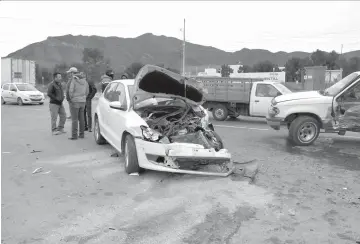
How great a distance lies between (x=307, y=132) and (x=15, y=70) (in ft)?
109

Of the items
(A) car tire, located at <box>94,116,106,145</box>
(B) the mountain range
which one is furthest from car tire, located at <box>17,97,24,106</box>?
(B) the mountain range

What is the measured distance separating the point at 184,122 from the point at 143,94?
95 centimetres

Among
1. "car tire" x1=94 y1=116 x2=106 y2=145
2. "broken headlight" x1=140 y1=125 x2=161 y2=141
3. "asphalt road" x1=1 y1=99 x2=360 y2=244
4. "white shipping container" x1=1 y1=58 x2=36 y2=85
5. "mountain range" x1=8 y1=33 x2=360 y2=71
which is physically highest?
"mountain range" x1=8 y1=33 x2=360 y2=71

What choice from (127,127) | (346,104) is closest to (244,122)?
(346,104)

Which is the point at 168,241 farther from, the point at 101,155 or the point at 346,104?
the point at 346,104

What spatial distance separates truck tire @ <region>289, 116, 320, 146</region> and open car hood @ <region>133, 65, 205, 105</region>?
9.58 feet

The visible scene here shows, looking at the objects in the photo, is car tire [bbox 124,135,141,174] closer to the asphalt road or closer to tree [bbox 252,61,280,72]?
the asphalt road

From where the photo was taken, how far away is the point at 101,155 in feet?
24.7

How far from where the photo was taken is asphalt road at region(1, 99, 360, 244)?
151 inches

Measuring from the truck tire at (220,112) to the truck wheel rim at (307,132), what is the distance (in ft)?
16.8

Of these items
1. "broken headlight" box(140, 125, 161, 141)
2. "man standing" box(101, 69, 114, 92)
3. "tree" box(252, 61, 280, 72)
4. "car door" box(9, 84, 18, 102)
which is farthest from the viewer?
"tree" box(252, 61, 280, 72)

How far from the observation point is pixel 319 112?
866cm

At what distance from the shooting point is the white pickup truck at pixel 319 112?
8383 millimetres

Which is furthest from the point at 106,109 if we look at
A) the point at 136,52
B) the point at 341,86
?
the point at 136,52
